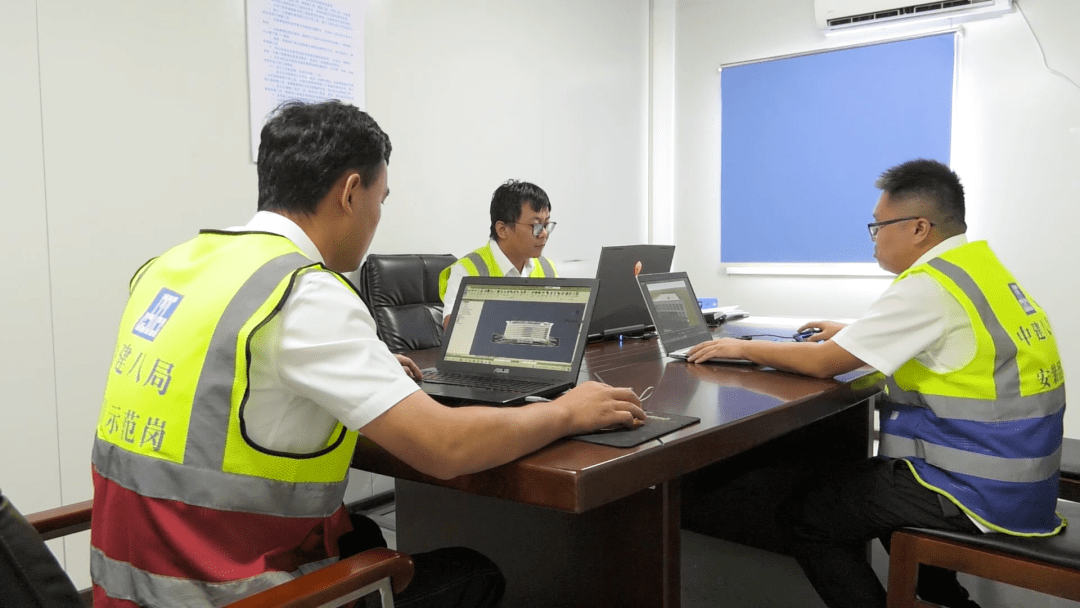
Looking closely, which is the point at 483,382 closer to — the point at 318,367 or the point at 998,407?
the point at 318,367

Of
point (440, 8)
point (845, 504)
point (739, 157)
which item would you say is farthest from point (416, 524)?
point (739, 157)

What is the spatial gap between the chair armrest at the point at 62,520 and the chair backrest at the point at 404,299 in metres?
1.70

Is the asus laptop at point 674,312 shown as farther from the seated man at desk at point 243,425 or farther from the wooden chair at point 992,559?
the seated man at desk at point 243,425

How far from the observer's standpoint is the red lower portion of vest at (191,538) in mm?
1030

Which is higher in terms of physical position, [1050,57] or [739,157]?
[1050,57]

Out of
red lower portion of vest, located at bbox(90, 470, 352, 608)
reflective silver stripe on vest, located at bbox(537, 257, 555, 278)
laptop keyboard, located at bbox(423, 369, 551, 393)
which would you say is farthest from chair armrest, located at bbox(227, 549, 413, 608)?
reflective silver stripe on vest, located at bbox(537, 257, 555, 278)

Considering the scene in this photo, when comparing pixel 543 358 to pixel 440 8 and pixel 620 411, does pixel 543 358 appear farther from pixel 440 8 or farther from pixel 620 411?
pixel 440 8

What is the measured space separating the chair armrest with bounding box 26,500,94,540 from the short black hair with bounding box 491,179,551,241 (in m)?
2.16

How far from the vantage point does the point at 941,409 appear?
1724mm

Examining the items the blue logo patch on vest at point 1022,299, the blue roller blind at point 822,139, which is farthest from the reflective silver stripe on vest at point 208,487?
the blue roller blind at point 822,139

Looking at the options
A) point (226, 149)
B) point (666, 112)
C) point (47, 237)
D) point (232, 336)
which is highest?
point (666, 112)

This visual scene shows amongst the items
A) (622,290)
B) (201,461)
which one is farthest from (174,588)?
(622,290)

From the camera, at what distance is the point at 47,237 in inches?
91.7

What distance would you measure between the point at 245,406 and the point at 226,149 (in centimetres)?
209
